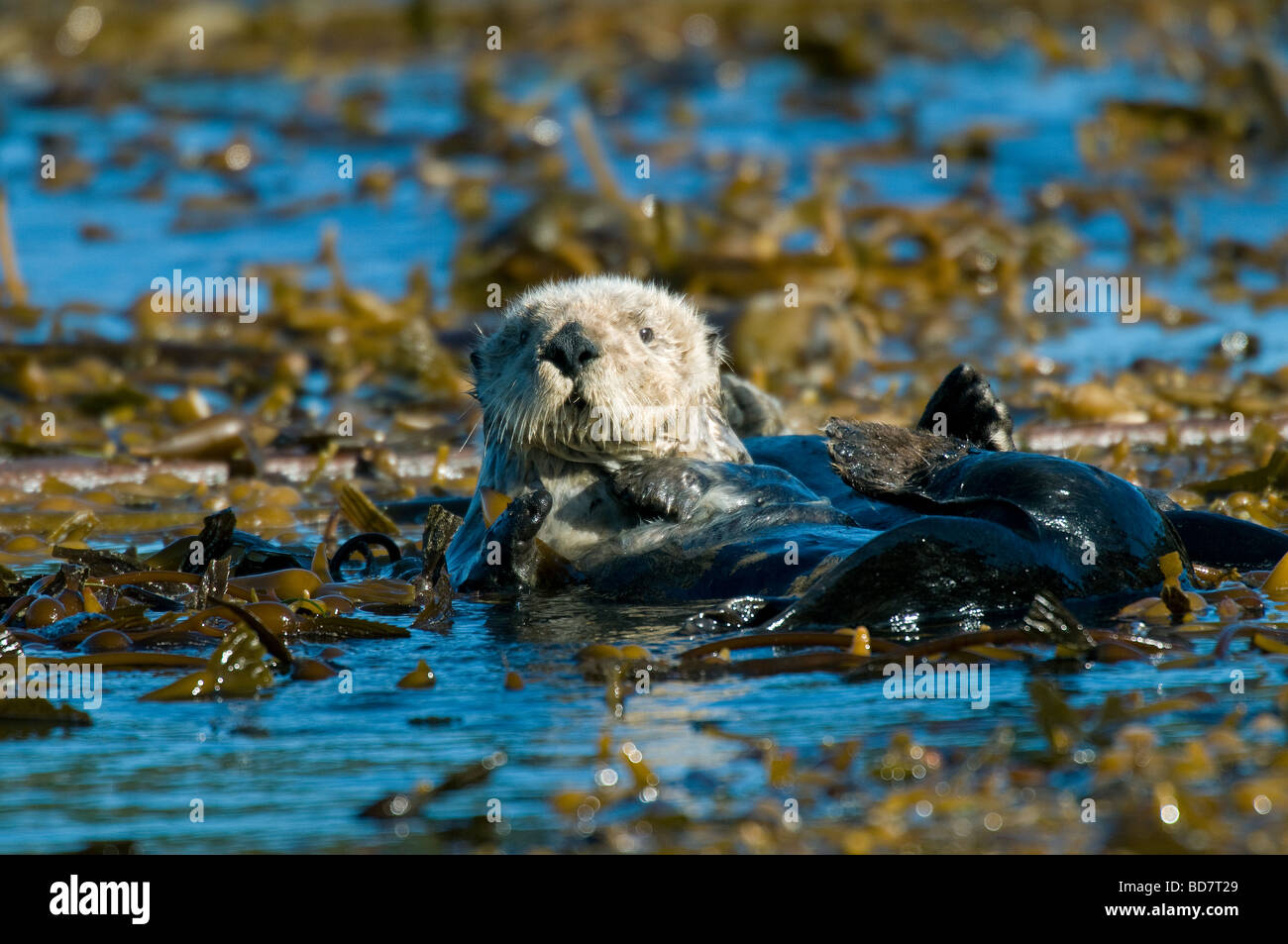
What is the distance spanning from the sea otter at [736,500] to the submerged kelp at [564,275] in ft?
0.53

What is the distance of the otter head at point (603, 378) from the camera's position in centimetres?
473

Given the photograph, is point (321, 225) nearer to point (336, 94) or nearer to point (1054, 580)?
point (336, 94)

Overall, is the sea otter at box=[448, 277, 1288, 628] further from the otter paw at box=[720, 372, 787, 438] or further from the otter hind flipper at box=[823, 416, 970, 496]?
the otter paw at box=[720, 372, 787, 438]

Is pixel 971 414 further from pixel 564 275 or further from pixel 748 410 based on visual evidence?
pixel 564 275

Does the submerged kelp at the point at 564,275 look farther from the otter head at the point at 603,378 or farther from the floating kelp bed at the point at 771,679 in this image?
the otter head at the point at 603,378

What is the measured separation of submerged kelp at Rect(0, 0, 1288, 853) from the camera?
3.27 metres

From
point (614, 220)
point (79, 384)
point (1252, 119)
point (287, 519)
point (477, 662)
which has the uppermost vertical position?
point (1252, 119)

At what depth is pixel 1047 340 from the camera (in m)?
9.19

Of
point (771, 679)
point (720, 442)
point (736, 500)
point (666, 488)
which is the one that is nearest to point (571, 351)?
point (666, 488)

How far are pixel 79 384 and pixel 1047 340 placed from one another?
4946 mm

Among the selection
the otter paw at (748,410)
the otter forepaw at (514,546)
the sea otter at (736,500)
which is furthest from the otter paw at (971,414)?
the otter forepaw at (514,546)

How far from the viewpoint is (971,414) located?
5234 mm
